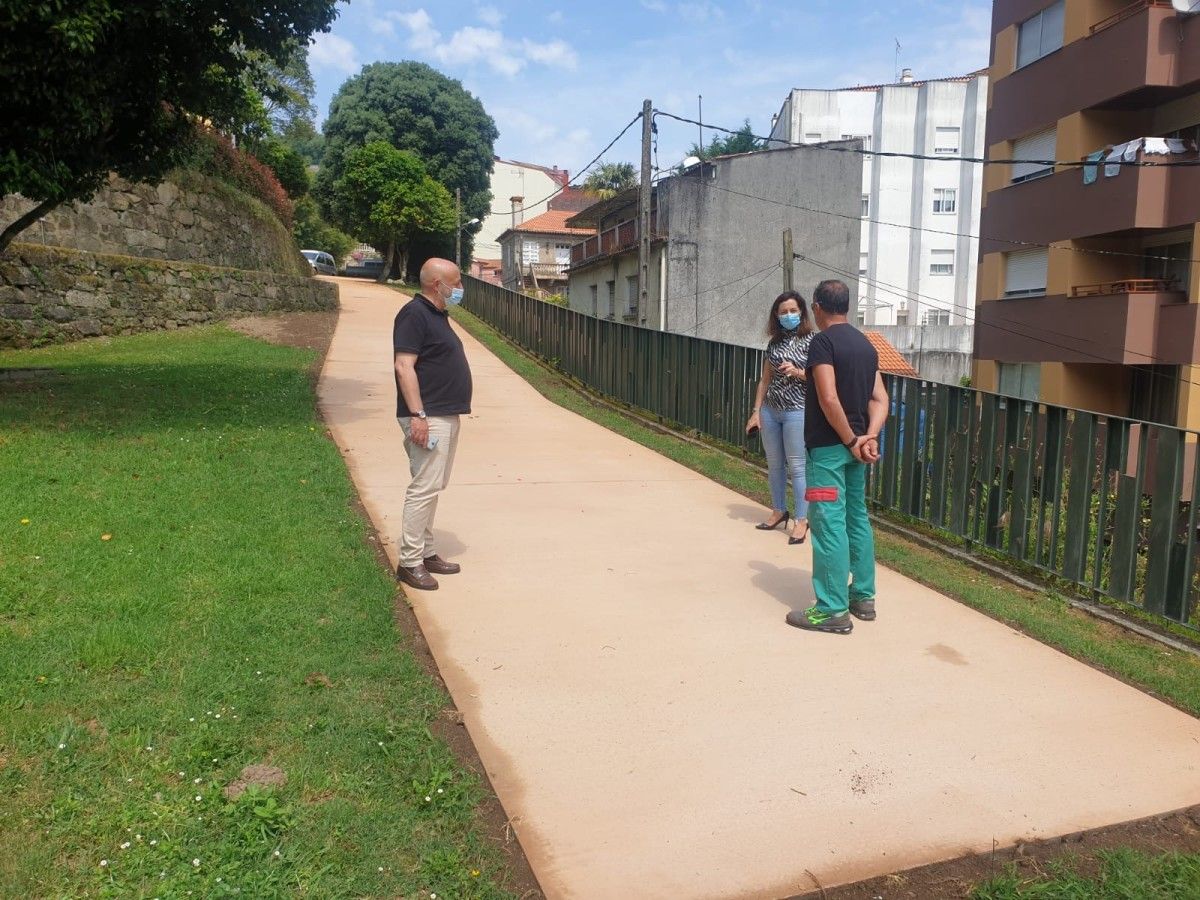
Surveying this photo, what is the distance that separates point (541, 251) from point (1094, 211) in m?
41.8

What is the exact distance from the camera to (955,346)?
35.8m

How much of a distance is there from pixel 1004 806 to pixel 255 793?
7.46 feet

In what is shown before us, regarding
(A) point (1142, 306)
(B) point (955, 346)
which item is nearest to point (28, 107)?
(A) point (1142, 306)

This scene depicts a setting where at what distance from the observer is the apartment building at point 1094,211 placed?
51.4 ft

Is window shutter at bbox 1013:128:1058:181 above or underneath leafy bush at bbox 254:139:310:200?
underneath

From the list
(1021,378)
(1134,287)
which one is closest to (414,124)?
(1021,378)

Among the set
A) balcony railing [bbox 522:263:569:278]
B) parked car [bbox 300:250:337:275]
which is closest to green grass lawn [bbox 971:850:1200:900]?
parked car [bbox 300:250:337:275]

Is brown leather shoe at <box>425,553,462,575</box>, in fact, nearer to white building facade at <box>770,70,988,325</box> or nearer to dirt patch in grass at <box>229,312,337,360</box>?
dirt patch in grass at <box>229,312,337,360</box>

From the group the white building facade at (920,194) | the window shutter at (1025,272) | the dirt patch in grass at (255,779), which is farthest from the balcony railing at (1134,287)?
the white building facade at (920,194)

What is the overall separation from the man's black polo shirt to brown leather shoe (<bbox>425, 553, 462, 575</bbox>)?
2.64 ft

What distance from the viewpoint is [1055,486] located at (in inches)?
233

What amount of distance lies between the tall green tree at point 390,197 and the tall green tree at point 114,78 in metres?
31.2

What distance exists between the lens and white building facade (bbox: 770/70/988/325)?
142 ft

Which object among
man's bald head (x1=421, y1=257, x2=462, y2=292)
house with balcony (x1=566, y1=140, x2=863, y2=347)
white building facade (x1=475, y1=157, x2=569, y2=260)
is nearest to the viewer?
man's bald head (x1=421, y1=257, x2=462, y2=292)
